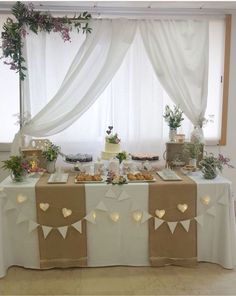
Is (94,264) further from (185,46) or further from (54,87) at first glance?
(185,46)

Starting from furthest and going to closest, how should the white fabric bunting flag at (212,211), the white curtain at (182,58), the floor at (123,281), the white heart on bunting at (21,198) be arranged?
1. the white curtain at (182,58)
2. the white fabric bunting flag at (212,211)
3. the white heart on bunting at (21,198)
4. the floor at (123,281)

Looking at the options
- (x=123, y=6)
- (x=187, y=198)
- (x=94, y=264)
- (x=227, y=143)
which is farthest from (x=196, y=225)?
(x=123, y=6)

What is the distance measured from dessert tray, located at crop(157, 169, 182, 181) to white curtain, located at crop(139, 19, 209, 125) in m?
0.66

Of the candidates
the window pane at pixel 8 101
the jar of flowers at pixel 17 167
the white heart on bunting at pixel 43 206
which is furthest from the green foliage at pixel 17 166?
the window pane at pixel 8 101

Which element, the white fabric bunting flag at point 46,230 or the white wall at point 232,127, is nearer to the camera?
the white fabric bunting flag at point 46,230

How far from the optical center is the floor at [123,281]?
244 cm

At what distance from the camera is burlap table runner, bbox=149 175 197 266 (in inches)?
107

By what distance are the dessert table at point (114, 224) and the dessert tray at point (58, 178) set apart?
0.14m

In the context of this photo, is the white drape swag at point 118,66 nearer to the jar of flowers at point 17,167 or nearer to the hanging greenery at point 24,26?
the hanging greenery at point 24,26

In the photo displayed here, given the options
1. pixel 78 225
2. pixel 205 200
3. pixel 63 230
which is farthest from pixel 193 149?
pixel 63 230

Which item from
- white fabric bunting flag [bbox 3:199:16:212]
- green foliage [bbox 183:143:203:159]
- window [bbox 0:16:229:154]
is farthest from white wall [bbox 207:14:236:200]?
white fabric bunting flag [bbox 3:199:16:212]

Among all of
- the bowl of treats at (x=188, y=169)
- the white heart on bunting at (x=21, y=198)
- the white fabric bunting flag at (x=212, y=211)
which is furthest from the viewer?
the bowl of treats at (x=188, y=169)

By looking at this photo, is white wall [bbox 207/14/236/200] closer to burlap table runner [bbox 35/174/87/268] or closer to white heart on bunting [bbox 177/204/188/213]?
white heart on bunting [bbox 177/204/188/213]

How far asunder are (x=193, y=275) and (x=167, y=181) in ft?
2.39
